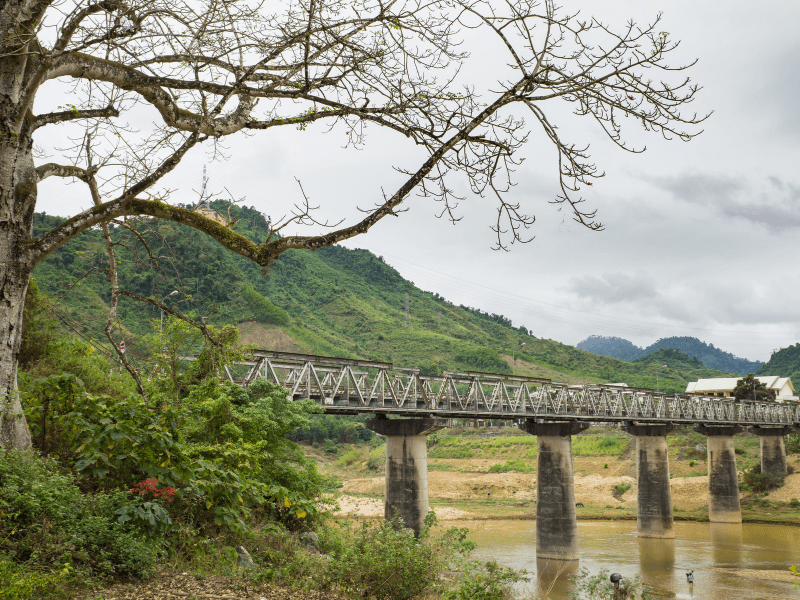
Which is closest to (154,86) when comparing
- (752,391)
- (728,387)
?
(752,391)

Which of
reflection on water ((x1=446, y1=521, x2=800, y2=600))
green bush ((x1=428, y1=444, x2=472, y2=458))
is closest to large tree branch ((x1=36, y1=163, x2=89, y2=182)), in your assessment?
reflection on water ((x1=446, y1=521, x2=800, y2=600))

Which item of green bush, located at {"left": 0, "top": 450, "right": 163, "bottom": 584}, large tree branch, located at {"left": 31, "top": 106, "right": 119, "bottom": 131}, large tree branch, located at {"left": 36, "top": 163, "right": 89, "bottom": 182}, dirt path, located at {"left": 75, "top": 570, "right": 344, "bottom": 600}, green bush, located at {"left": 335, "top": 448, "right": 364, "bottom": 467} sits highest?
large tree branch, located at {"left": 31, "top": 106, "right": 119, "bottom": 131}

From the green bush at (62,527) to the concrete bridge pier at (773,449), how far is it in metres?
66.3

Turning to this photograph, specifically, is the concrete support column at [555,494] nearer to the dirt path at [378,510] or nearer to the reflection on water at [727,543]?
the reflection on water at [727,543]

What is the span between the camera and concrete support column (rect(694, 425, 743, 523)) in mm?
51750

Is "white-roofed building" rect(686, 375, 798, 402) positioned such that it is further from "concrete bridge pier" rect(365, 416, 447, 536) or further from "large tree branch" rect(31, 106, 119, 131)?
"large tree branch" rect(31, 106, 119, 131)

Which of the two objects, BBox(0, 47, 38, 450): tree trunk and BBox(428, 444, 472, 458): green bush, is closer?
BBox(0, 47, 38, 450): tree trunk

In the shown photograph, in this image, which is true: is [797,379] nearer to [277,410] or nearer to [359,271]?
[359,271]

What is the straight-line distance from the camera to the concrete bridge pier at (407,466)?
2667cm

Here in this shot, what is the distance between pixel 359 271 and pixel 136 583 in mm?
192741

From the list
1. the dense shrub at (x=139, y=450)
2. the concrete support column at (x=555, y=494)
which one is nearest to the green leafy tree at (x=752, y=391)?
the concrete support column at (x=555, y=494)

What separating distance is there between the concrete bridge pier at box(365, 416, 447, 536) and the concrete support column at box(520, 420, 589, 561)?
10273mm

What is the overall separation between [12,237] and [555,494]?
32020 mm

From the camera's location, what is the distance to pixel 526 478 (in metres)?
71.6
